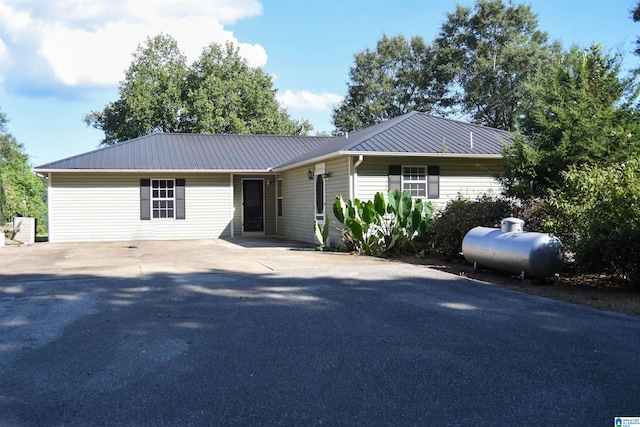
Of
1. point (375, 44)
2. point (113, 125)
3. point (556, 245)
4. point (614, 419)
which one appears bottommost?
point (614, 419)

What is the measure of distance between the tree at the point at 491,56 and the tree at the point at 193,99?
1196cm

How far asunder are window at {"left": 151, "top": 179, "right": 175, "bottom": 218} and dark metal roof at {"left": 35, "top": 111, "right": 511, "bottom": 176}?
2.43 ft

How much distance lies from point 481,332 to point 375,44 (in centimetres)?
3672

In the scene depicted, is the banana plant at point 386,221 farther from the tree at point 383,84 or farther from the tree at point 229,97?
the tree at point 383,84

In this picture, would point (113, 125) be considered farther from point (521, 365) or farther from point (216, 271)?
point (521, 365)

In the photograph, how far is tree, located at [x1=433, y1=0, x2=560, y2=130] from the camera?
31.3 metres

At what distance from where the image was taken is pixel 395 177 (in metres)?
14.7

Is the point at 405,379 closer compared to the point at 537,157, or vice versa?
the point at 405,379

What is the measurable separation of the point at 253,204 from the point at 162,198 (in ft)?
11.4

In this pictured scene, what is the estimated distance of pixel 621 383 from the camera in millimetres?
3855

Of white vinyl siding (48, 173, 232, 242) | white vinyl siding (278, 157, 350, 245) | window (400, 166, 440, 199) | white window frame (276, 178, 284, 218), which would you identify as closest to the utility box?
white vinyl siding (48, 173, 232, 242)

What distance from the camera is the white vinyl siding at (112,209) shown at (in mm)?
18219

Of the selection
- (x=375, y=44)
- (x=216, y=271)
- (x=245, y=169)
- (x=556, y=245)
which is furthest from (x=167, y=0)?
(x=375, y=44)

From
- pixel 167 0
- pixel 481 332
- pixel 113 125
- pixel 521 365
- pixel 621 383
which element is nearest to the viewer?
pixel 621 383
